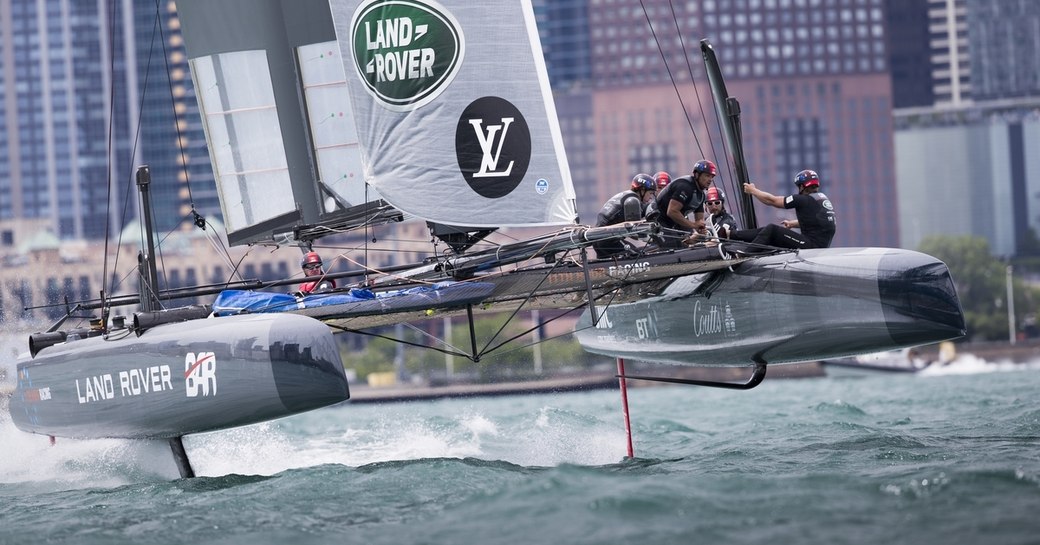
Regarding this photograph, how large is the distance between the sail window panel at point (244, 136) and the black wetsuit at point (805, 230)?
4.19m

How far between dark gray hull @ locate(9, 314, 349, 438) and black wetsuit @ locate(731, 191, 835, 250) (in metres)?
3.59

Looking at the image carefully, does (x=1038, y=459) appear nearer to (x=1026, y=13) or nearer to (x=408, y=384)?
(x=408, y=384)

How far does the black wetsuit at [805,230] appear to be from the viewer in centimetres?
1078

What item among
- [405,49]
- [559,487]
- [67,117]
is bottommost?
[559,487]

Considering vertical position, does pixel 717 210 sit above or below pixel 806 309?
above

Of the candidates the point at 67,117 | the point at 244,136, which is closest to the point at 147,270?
the point at 244,136

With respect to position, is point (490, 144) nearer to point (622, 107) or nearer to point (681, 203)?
point (681, 203)

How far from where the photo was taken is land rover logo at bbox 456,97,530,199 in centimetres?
1009

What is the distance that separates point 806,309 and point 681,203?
48.9 inches

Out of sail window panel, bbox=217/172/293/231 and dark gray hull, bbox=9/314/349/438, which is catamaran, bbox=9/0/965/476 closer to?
dark gray hull, bbox=9/314/349/438

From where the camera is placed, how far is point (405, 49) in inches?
403

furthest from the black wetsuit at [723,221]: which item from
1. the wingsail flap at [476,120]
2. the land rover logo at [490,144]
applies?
the land rover logo at [490,144]

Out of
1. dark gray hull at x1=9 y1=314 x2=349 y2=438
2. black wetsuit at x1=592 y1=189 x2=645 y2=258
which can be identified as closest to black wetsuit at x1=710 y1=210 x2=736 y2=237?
black wetsuit at x1=592 y1=189 x2=645 y2=258

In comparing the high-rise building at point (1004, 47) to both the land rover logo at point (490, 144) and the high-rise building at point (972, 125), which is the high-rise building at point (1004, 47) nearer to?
the high-rise building at point (972, 125)
